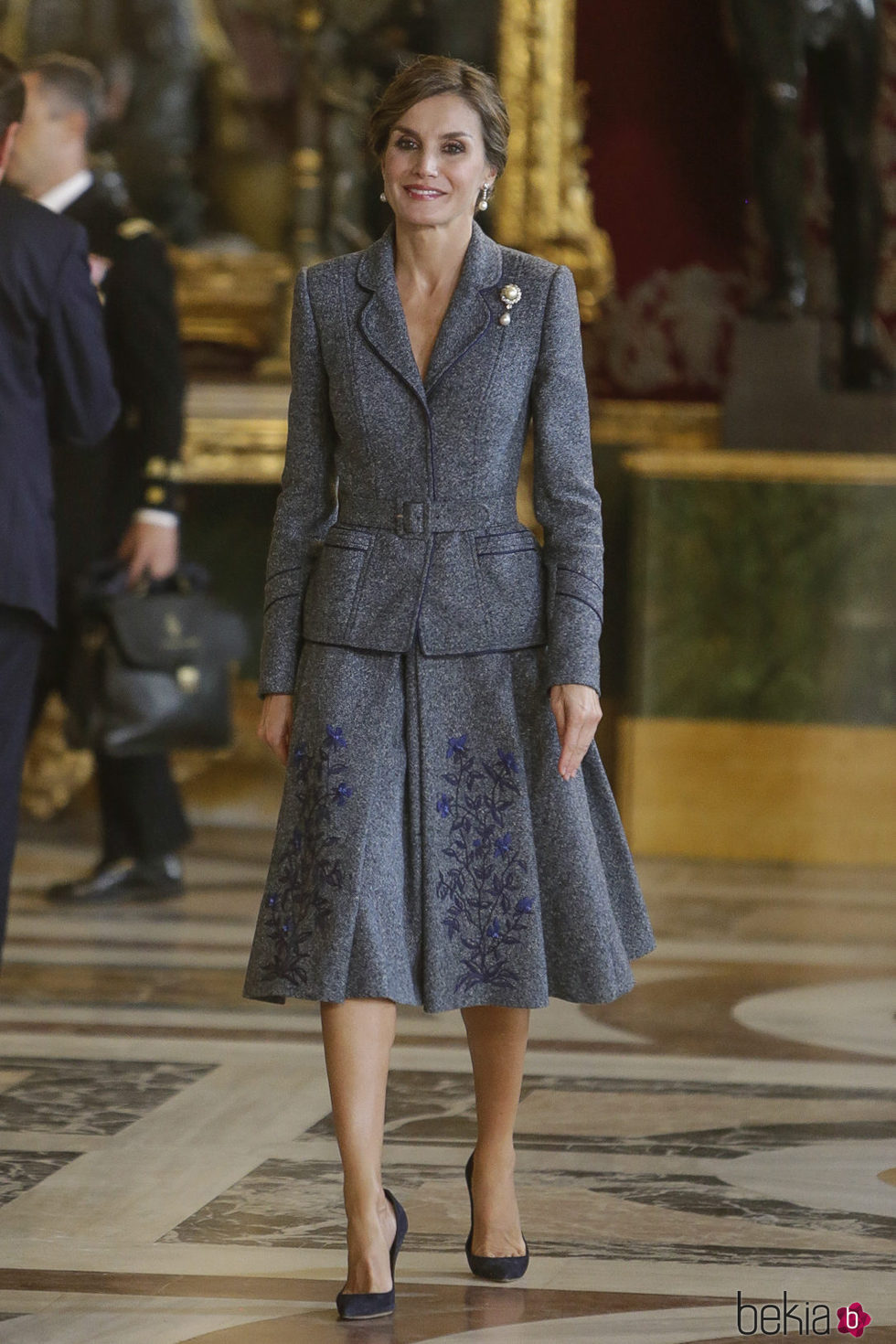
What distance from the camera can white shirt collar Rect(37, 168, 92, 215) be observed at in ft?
16.7

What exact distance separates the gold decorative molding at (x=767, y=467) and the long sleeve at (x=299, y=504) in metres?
3.83

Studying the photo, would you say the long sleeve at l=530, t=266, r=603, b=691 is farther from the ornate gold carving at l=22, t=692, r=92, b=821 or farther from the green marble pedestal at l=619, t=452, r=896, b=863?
the ornate gold carving at l=22, t=692, r=92, b=821

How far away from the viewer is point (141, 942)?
481cm

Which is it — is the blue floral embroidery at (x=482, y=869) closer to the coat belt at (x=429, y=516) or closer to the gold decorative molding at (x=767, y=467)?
the coat belt at (x=429, y=516)

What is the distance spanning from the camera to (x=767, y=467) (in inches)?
250

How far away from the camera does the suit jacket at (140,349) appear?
5.10m

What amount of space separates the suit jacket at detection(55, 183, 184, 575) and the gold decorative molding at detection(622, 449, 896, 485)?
67.8 inches

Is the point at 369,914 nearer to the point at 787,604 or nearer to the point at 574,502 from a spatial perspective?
the point at 574,502

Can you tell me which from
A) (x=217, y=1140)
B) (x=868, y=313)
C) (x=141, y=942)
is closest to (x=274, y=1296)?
(x=217, y=1140)

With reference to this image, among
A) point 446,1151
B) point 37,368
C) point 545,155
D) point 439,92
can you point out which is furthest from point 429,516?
point 545,155

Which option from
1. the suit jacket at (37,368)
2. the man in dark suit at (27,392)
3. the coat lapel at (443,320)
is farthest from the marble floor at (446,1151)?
the coat lapel at (443,320)

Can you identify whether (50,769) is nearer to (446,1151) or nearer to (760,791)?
(760,791)

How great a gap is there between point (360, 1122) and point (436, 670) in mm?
516

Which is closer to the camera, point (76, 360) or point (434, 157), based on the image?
point (434, 157)
